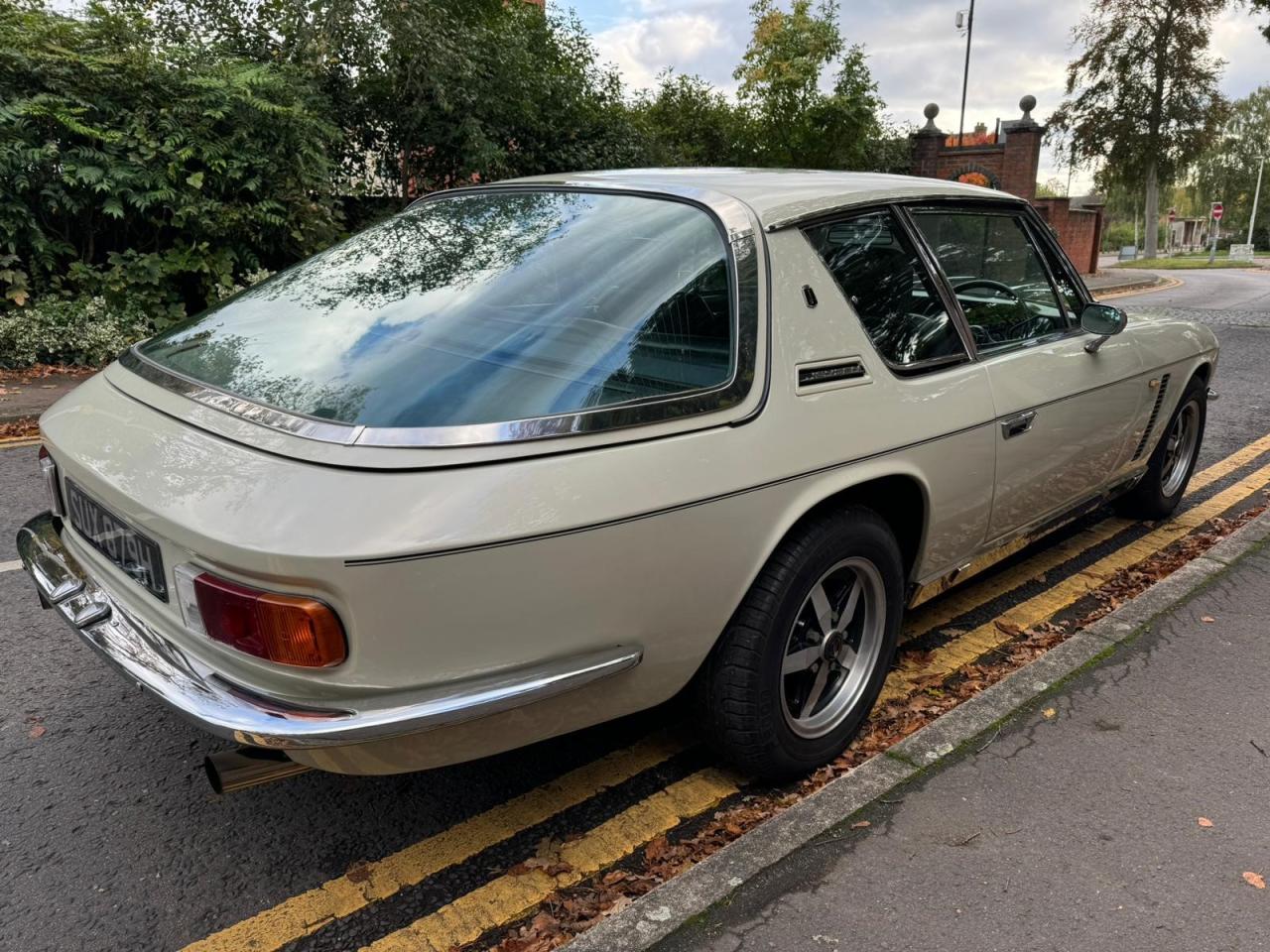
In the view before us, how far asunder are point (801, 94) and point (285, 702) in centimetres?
1900

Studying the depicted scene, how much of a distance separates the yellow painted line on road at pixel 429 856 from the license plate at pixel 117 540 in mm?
794

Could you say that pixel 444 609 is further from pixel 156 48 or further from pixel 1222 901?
pixel 156 48

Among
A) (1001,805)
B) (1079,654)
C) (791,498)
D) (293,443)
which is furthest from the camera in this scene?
(1079,654)

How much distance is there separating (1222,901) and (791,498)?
1.35 metres

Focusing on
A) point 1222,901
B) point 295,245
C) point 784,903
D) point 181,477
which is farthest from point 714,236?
point 295,245

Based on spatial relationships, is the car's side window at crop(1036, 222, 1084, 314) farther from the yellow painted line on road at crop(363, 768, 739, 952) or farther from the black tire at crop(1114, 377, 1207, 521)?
the yellow painted line on road at crop(363, 768, 739, 952)

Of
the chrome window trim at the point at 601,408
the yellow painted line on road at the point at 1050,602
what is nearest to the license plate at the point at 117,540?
the chrome window trim at the point at 601,408

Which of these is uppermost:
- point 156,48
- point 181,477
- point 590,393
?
point 156,48

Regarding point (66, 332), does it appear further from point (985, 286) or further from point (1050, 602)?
point (1050, 602)

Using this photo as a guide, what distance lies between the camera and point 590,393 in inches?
80.3

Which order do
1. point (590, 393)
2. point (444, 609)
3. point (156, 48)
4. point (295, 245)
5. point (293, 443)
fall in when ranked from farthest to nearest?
point (295, 245) → point (156, 48) → point (590, 393) → point (293, 443) → point (444, 609)

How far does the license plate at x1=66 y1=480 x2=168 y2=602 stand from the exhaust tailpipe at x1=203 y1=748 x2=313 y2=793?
14.5 inches

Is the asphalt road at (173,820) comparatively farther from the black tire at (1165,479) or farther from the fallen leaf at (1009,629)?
the black tire at (1165,479)

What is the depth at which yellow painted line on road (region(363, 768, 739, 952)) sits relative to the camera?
6.77 ft
